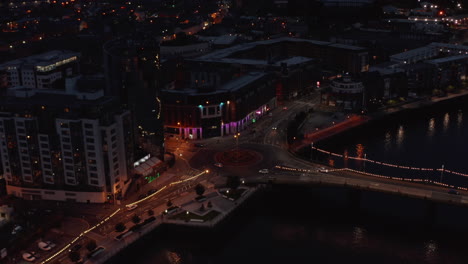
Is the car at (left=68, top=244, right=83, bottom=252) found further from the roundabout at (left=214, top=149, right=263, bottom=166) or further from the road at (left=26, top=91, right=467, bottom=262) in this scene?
the roundabout at (left=214, top=149, right=263, bottom=166)

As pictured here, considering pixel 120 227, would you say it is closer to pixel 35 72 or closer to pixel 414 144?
pixel 414 144

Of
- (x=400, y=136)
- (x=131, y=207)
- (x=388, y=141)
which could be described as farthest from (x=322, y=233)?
(x=400, y=136)

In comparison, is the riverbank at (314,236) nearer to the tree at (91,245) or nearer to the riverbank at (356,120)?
the tree at (91,245)

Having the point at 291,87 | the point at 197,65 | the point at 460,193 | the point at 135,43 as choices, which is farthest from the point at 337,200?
the point at 197,65

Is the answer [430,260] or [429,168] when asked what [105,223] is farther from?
[429,168]

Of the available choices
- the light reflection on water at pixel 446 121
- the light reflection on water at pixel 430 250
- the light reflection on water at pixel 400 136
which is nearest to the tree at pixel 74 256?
the light reflection on water at pixel 430 250

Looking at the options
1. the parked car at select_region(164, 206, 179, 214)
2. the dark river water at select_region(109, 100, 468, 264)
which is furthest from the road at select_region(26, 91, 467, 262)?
the dark river water at select_region(109, 100, 468, 264)
